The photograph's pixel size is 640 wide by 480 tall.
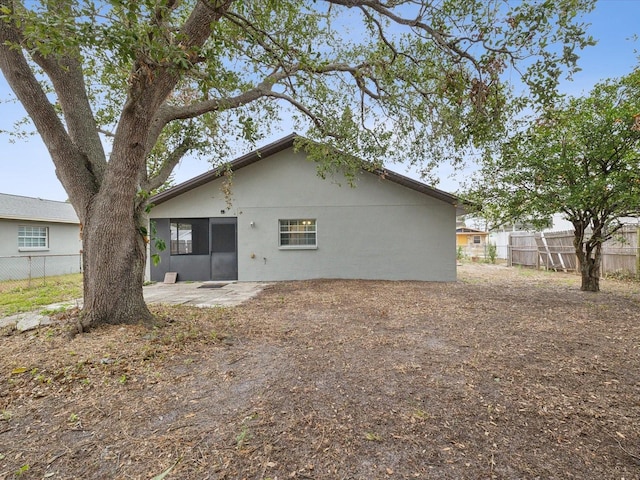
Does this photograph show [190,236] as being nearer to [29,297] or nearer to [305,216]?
[305,216]

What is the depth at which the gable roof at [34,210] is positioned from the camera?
12.1 meters

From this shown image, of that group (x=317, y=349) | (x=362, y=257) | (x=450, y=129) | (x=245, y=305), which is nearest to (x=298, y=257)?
(x=362, y=257)

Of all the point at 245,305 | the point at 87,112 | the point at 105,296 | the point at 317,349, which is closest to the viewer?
the point at 317,349

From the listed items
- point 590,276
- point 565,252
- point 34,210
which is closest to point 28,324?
point 590,276

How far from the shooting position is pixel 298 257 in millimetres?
10219

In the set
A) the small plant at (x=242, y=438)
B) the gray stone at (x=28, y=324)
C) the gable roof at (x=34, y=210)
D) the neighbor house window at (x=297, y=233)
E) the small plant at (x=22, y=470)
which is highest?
the gable roof at (x=34, y=210)

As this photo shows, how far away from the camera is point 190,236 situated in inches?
413

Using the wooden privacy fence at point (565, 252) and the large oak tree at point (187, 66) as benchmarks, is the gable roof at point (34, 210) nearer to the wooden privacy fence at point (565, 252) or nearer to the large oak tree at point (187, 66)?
the large oak tree at point (187, 66)

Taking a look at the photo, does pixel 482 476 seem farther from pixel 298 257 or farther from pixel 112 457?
pixel 298 257

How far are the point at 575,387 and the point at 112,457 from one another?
11.4ft

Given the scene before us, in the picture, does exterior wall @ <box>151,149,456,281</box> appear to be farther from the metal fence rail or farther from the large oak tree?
the metal fence rail

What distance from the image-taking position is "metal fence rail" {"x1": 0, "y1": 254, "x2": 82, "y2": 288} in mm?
10656

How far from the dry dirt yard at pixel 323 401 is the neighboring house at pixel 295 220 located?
563cm

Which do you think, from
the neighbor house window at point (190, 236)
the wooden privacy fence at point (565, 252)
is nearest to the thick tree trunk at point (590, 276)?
the wooden privacy fence at point (565, 252)
